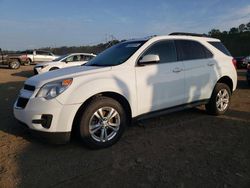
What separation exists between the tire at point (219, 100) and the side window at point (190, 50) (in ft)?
2.49

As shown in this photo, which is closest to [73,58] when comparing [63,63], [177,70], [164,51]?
[63,63]

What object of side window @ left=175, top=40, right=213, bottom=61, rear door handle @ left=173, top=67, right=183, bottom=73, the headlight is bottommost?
→ the headlight

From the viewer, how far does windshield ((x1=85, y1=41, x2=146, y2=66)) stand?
457cm

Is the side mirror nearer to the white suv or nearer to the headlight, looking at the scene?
the white suv

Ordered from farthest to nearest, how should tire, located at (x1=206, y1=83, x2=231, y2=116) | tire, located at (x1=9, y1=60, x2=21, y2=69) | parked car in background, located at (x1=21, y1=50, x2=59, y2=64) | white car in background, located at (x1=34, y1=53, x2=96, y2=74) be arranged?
1. parked car in background, located at (x1=21, y1=50, x2=59, y2=64)
2. tire, located at (x1=9, y1=60, x2=21, y2=69)
3. white car in background, located at (x1=34, y1=53, x2=96, y2=74)
4. tire, located at (x1=206, y1=83, x2=231, y2=116)

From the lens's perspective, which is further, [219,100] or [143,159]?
[219,100]

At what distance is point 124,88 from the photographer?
4.19 metres

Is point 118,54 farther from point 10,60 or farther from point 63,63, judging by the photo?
point 10,60

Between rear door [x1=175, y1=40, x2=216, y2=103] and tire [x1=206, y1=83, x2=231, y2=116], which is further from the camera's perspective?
tire [x1=206, y1=83, x2=231, y2=116]

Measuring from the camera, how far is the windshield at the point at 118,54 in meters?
4.57

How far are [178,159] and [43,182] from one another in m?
1.81

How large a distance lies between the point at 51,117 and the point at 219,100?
3.73 m

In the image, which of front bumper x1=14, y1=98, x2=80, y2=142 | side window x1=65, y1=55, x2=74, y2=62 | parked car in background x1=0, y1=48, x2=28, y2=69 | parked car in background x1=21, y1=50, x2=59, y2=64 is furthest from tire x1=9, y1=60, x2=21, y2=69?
front bumper x1=14, y1=98, x2=80, y2=142

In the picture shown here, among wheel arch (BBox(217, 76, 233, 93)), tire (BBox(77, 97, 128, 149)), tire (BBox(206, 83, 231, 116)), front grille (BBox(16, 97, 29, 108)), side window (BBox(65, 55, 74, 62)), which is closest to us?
tire (BBox(77, 97, 128, 149))
